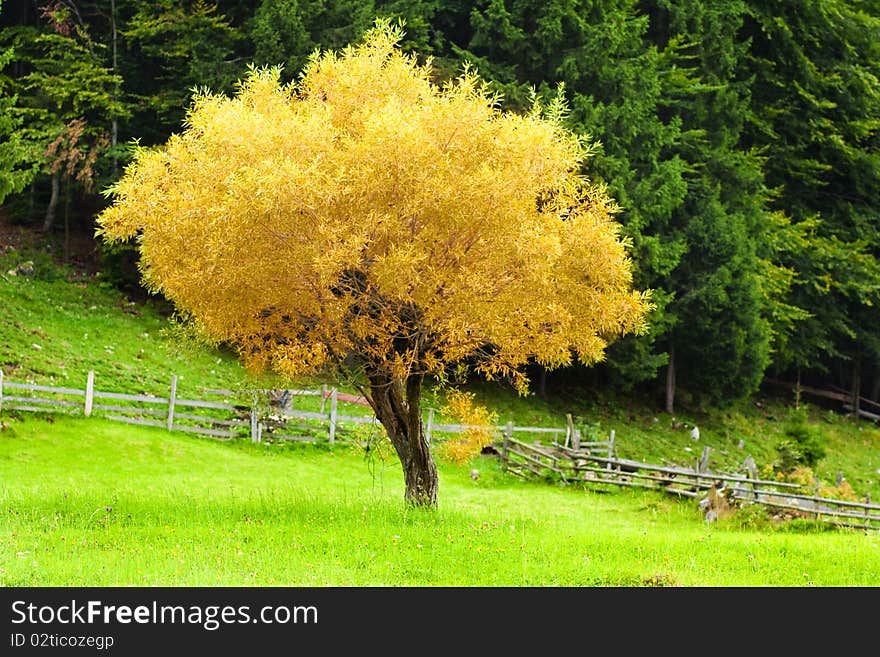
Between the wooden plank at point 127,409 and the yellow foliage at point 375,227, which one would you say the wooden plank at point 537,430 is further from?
the yellow foliage at point 375,227

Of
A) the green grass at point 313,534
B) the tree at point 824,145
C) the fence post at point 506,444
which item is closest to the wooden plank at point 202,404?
the green grass at point 313,534

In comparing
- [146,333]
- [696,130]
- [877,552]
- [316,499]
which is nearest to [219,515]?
[316,499]

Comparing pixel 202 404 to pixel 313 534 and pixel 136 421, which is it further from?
pixel 313 534

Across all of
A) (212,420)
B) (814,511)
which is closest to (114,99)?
(212,420)

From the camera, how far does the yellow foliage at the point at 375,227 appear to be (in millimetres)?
17078

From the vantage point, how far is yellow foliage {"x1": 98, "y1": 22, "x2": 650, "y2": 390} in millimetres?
17078

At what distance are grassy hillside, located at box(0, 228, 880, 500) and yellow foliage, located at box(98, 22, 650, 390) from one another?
13826 mm

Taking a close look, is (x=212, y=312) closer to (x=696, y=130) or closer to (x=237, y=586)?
(x=237, y=586)

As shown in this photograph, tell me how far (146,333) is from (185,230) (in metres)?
19.5

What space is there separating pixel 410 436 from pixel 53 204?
26.3 meters

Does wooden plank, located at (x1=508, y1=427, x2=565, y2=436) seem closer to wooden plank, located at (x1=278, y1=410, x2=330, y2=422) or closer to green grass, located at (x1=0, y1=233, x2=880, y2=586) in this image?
green grass, located at (x1=0, y1=233, x2=880, y2=586)

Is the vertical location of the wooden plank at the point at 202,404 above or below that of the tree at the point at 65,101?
below

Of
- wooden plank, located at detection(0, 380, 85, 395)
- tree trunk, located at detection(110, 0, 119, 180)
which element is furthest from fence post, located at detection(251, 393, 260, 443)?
tree trunk, located at detection(110, 0, 119, 180)

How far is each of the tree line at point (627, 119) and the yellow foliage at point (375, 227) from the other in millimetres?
15637
